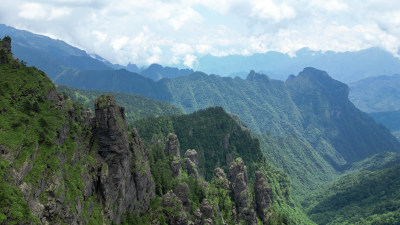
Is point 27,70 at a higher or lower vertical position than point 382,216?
higher

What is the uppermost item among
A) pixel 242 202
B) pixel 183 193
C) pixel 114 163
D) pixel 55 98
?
pixel 55 98

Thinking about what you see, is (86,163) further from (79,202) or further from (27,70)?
(27,70)

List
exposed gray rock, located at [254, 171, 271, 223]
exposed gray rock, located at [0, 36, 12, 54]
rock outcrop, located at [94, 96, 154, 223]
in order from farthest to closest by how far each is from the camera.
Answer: exposed gray rock, located at [254, 171, 271, 223] < exposed gray rock, located at [0, 36, 12, 54] < rock outcrop, located at [94, 96, 154, 223]

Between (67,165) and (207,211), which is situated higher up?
(67,165)

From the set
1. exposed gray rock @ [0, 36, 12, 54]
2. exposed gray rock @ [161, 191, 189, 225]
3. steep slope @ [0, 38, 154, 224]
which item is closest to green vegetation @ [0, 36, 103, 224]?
steep slope @ [0, 38, 154, 224]

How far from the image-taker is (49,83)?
180ft

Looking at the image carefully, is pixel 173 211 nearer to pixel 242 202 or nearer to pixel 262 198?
pixel 242 202

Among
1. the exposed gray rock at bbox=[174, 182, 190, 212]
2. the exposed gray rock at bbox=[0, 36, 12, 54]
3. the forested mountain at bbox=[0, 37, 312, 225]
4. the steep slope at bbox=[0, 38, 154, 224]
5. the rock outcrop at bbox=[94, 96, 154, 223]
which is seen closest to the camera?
the steep slope at bbox=[0, 38, 154, 224]

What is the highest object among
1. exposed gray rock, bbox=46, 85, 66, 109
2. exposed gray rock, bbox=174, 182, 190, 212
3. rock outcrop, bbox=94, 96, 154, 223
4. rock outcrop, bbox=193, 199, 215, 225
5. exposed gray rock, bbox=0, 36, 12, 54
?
exposed gray rock, bbox=0, 36, 12, 54

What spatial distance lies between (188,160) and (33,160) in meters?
100

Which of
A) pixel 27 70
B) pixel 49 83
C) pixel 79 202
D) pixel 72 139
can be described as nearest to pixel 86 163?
pixel 72 139

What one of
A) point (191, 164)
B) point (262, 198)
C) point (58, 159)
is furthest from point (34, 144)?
point (191, 164)

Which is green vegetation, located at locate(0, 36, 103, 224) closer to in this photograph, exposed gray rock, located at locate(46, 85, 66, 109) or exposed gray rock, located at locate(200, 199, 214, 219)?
exposed gray rock, located at locate(46, 85, 66, 109)

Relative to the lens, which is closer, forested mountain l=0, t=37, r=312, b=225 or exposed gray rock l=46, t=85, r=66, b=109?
forested mountain l=0, t=37, r=312, b=225
